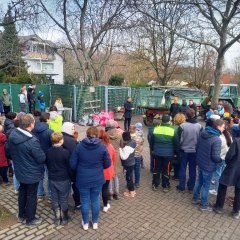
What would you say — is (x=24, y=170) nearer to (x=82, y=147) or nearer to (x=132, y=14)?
(x=82, y=147)

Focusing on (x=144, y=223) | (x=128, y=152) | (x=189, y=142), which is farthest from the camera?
(x=189, y=142)

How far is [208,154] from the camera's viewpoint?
5.05m

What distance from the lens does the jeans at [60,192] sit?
4410 millimetres

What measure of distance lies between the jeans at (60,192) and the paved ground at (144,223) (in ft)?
1.32

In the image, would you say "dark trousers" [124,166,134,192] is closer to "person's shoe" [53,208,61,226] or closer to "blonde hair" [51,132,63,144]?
"person's shoe" [53,208,61,226]

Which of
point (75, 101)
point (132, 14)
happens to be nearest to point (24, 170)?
point (75, 101)

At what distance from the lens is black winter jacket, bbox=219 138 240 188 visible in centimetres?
477

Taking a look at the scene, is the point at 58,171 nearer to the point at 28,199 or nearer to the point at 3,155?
the point at 28,199

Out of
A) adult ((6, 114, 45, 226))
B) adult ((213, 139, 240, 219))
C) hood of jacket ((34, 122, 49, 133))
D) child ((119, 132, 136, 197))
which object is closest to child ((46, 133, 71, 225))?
adult ((6, 114, 45, 226))

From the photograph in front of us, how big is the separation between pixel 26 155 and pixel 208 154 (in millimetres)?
3292

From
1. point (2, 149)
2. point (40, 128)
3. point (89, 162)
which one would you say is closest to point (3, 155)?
point (2, 149)

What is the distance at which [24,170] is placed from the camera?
14.2ft

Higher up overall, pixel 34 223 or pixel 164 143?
pixel 164 143

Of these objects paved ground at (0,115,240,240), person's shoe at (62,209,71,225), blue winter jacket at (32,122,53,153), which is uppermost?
blue winter jacket at (32,122,53,153)
